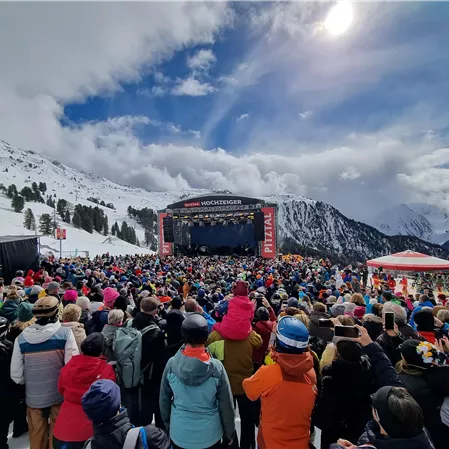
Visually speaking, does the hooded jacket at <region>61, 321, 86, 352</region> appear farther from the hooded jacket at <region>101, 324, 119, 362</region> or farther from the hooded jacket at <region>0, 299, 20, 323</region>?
the hooded jacket at <region>0, 299, 20, 323</region>

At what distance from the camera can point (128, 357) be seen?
272 cm

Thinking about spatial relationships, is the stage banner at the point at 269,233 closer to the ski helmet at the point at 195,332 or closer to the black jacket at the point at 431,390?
the black jacket at the point at 431,390

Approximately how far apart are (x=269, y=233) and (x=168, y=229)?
9763 millimetres

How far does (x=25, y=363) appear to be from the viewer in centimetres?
258

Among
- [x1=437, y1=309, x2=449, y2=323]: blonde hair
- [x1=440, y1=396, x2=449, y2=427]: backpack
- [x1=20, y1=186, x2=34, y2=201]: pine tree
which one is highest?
[x1=20, y1=186, x2=34, y2=201]: pine tree

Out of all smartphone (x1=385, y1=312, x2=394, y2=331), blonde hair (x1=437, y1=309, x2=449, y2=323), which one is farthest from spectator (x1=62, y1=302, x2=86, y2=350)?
blonde hair (x1=437, y1=309, x2=449, y2=323)

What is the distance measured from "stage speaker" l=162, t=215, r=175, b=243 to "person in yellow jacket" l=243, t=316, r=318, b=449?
26.6 metres

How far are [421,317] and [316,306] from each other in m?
1.29

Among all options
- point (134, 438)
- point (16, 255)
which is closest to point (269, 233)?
point (16, 255)

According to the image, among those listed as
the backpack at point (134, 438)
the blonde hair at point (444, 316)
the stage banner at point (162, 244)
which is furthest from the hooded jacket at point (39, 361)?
the stage banner at point (162, 244)

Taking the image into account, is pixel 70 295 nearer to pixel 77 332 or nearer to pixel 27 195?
pixel 77 332

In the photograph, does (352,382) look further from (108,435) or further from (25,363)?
(25,363)

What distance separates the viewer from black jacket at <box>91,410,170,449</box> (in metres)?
1.55

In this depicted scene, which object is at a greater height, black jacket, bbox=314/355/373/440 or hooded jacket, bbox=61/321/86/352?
hooded jacket, bbox=61/321/86/352
